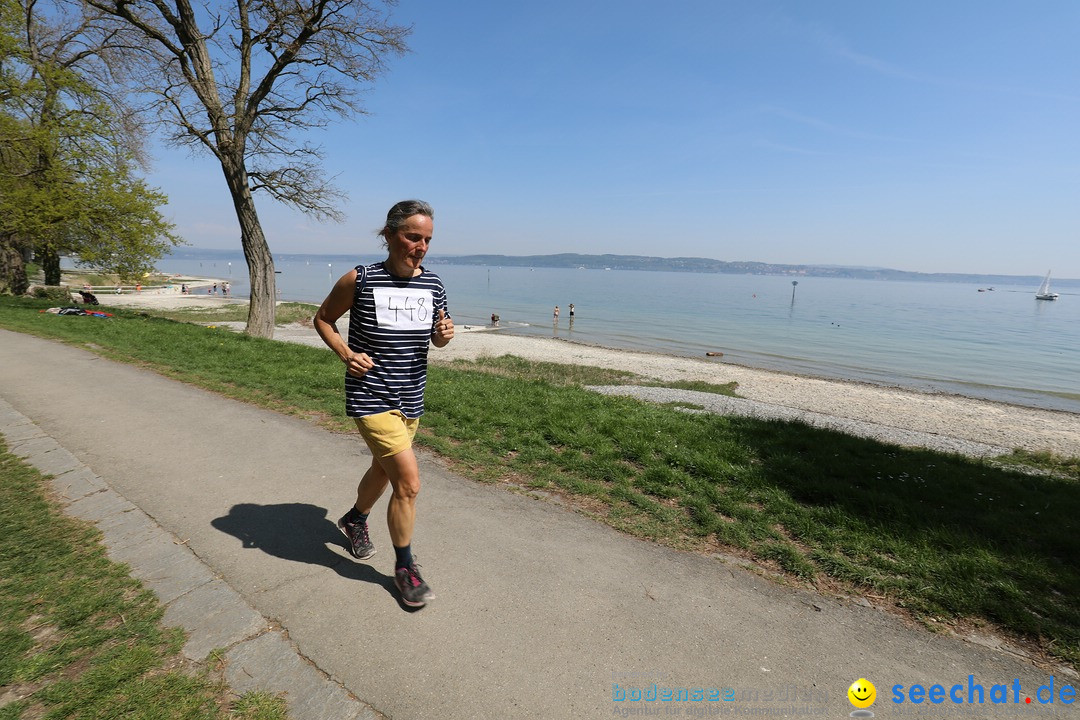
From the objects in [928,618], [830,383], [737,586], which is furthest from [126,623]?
[830,383]

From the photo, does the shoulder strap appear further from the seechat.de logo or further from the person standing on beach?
the seechat.de logo

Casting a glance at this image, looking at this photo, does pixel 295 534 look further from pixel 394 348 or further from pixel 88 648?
pixel 394 348

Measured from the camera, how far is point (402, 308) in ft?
9.50

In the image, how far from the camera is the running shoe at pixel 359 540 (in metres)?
3.39

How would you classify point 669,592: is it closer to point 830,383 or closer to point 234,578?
point 234,578

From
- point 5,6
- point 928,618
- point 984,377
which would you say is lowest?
point 984,377

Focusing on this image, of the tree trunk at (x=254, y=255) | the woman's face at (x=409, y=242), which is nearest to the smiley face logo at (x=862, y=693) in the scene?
the woman's face at (x=409, y=242)

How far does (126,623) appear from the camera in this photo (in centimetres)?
254

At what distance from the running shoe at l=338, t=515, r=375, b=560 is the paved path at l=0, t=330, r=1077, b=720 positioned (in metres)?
0.10

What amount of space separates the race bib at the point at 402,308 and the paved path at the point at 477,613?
154 cm

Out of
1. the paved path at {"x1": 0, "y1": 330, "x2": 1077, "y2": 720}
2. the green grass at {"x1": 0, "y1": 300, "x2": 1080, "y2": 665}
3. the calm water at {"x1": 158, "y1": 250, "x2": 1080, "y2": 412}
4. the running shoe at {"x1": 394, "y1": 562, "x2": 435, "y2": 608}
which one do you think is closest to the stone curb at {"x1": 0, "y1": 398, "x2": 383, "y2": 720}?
the paved path at {"x1": 0, "y1": 330, "x2": 1077, "y2": 720}

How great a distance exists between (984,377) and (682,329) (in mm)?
18432

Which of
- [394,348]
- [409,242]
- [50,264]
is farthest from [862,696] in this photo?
[50,264]

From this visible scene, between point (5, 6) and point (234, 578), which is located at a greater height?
point (5, 6)
